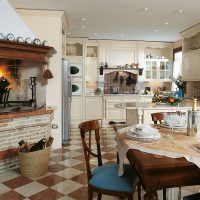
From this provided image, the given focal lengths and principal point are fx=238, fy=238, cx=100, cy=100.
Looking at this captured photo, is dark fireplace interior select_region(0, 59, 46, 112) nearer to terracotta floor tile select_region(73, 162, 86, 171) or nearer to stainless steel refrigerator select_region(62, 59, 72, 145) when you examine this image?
stainless steel refrigerator select_region(62, 59, 72, 145)

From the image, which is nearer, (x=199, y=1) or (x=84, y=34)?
(x=199, y=1)

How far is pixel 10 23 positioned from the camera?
3928 millimetres

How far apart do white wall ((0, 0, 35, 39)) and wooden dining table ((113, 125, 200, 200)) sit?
323 centimetres

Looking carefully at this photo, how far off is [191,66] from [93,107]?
3062 mm

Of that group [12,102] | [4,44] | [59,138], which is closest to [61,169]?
[59,138]

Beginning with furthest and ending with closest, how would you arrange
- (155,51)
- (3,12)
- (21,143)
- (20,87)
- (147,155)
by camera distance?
(155,51), (20,87), (3,12), (21,143), (147,155)

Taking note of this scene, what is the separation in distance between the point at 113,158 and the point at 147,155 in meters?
2.43

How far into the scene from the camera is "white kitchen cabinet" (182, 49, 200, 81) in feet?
18.4

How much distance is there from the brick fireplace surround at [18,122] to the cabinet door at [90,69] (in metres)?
3.54

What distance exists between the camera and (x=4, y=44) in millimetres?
3344

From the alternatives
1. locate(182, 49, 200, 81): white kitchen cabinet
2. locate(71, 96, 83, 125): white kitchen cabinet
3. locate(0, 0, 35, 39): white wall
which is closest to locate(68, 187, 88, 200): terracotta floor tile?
locate(0, 0, 35, 39): white wall

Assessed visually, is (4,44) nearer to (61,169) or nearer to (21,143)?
(21,143)

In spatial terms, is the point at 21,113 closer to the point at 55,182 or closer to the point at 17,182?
the point at 17,182

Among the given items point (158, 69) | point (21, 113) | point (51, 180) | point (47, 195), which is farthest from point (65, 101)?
point (158, 69)
